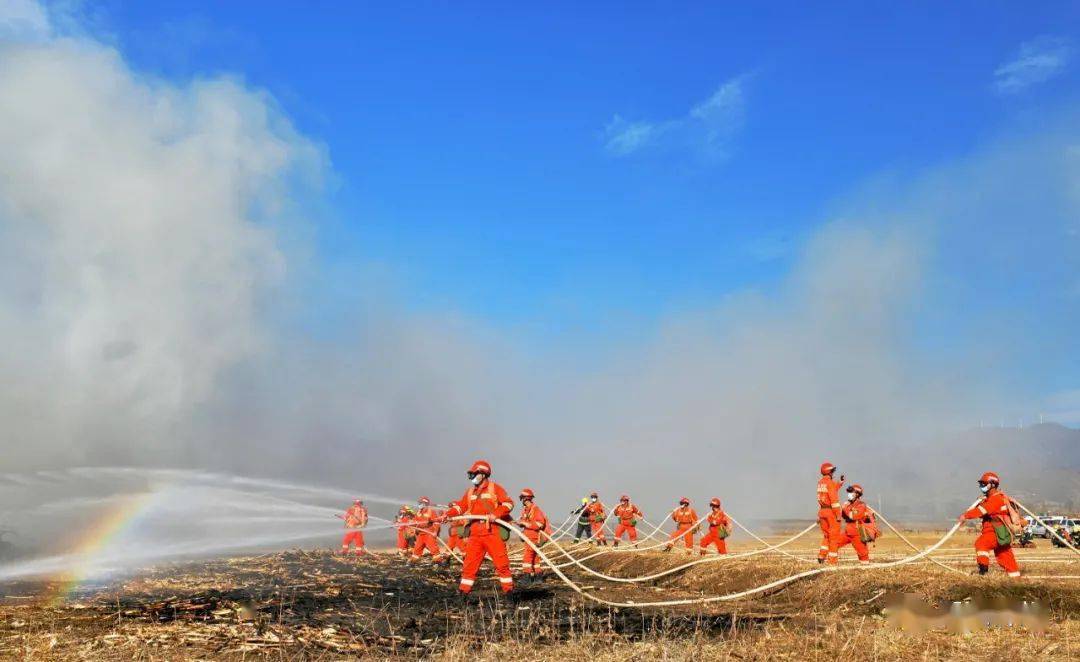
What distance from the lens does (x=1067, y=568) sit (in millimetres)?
18234

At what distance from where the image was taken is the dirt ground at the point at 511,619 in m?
9.60

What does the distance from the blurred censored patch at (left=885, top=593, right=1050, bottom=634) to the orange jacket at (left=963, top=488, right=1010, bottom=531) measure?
358cm

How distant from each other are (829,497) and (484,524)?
38.4 feet

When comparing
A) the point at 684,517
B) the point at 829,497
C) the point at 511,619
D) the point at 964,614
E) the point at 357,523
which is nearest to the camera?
the point at 964,614

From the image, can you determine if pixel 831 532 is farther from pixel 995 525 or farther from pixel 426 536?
pixel 426 536

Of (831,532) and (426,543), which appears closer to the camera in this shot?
(831,532)

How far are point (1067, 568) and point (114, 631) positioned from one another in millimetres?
21434

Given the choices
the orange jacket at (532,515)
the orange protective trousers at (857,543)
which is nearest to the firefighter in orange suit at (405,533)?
the orange jacket at (532,515)

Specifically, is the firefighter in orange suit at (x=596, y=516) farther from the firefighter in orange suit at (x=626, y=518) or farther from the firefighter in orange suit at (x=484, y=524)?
the firefighter in orange suit at (x=484, y=524)

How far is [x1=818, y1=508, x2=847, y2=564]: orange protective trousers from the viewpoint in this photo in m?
Result: 21.5

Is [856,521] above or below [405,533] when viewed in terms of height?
above

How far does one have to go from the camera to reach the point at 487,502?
16984 millimetres

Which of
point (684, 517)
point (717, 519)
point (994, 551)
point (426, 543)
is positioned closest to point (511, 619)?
point (994, 551)

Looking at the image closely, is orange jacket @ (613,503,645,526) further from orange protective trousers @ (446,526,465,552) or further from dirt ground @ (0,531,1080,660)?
dirt ground @ (0,531,1080,660)
